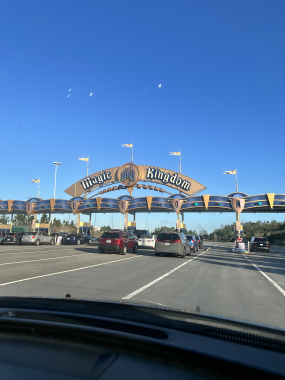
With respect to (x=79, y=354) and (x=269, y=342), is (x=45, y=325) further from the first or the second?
(x=269, y=342)

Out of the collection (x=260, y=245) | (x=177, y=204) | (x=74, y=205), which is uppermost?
(x=74, y=205)

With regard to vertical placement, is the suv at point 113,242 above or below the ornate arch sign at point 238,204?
below

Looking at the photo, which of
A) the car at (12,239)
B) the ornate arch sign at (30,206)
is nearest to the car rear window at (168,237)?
the car at (12,239)

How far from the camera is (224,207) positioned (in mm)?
40375

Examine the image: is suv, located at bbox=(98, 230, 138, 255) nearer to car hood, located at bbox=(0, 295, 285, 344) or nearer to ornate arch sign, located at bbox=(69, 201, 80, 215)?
car hood, located at bbox=(0, 295, 285, 344)

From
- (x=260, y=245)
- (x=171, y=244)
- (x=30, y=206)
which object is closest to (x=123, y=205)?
(x=30, y=206)

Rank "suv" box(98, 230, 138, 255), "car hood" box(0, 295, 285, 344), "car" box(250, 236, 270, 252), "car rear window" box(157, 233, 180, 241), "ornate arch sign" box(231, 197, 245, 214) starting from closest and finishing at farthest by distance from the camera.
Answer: "car hood" box(0, 295, 285, 344), "car rear window" box(157, 233, 180, 241), "suv" box(98, 230, 138, 255), "car" box(250, 236, 270, 252), "ornate arch sign" box(231, 197, 245, 214)

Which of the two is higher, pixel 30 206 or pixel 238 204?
pixel 30 206

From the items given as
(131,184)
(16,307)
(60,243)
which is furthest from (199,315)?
(131,184)

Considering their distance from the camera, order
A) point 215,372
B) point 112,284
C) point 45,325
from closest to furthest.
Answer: point 215,372 < point 45,325 < point 112,284

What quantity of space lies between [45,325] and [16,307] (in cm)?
80

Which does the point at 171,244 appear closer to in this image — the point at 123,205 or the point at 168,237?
the point at 168,237

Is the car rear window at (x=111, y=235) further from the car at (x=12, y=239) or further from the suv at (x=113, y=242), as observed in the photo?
the car at (x=12, y=239)

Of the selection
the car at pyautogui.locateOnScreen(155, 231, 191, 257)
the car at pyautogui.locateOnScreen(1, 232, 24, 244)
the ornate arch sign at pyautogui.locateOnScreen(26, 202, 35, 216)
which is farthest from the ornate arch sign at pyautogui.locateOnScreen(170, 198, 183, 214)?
the ornate arch sign at pyautogui.locateOnScreen(26, 202, 35, 216)
